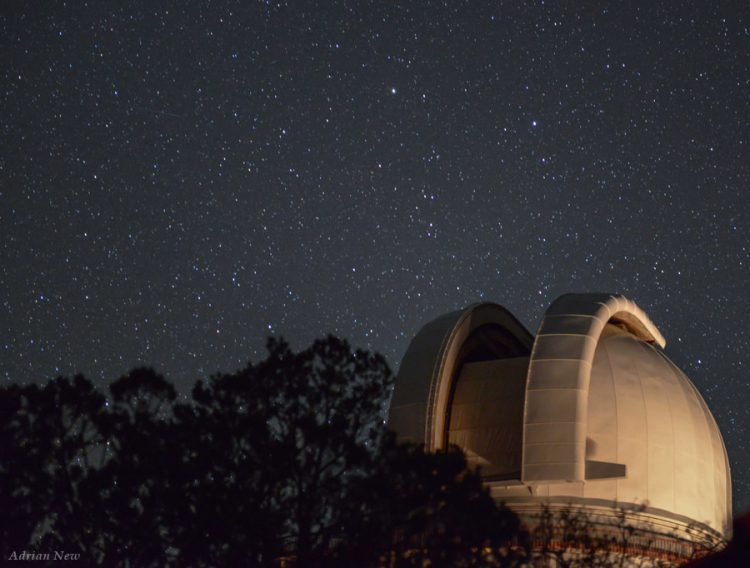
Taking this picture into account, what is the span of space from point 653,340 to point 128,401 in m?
11.9

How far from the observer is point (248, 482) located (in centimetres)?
1491

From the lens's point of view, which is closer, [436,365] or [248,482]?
[248,482]

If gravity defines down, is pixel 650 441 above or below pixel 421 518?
above

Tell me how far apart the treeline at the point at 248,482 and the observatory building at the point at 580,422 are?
4.09m

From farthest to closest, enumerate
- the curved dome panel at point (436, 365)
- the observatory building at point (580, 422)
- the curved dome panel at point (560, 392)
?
1. the curved dome panel at point (436, 365)
2. the observatory building at point (580, 422)
3. the curved dome panel at point (560, 392)

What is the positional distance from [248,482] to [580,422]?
6.30 meters

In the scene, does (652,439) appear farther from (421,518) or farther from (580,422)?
(421,518)

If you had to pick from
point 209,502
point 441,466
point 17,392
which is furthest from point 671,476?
Answer: point 17,392

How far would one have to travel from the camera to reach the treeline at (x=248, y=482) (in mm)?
14406

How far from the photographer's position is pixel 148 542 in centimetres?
1504

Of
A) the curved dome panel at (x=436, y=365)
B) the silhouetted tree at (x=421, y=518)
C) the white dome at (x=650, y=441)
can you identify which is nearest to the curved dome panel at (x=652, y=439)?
the white dome at (x=650, y=441)

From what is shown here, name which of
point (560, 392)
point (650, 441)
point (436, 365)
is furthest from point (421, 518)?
point (650, 441)

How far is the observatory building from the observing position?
19.2 meters

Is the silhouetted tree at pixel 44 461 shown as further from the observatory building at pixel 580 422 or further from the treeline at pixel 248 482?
the observatory building at pixel 580 422
